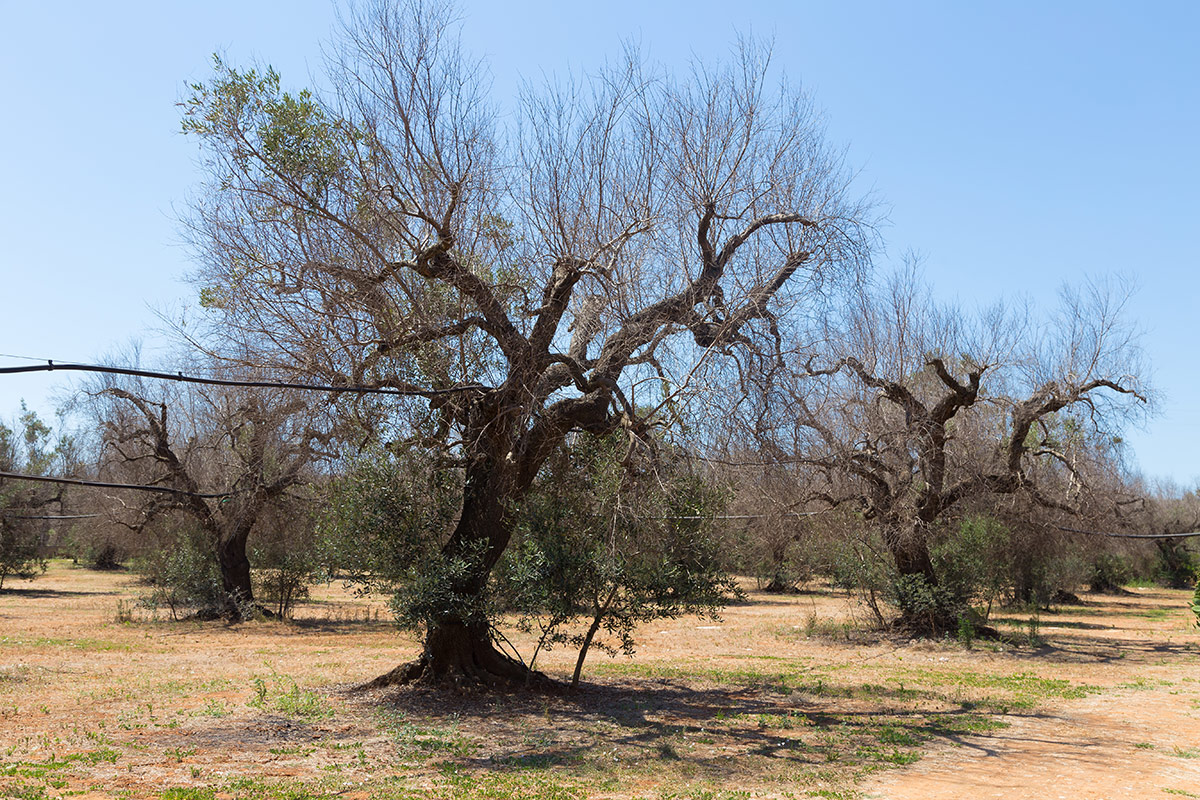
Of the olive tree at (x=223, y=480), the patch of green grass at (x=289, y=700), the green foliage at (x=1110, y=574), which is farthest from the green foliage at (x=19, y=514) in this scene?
the green foliage at (x=1110, y=574)

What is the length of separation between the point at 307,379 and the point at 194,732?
4442 millimetres

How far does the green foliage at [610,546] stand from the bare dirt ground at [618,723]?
147 centimetres

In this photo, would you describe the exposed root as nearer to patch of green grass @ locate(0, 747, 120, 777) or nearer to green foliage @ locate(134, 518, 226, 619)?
patch of green grass @ locate(0, 747, 120, 777)

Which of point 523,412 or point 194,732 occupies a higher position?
point 523,412

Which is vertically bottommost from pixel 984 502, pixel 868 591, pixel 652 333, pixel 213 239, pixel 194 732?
pixel 194 732

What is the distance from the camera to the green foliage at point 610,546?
38.5ft

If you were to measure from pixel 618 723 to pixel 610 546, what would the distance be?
7.91 feet

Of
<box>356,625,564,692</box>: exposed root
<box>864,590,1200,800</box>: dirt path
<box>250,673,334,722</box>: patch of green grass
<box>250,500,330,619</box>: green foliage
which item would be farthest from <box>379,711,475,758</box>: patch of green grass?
<box>250,500,330,619</box>: green foliage

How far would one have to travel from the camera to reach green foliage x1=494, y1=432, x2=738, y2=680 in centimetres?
1175

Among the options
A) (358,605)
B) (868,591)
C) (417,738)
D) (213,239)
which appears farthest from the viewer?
(358,605)

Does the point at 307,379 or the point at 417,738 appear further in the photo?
the point at 307,379

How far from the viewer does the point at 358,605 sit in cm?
3023

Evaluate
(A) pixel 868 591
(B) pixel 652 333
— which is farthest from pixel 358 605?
(B) pixel 652 333

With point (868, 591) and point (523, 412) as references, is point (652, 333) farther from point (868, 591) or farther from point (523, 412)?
point (868, 591)
